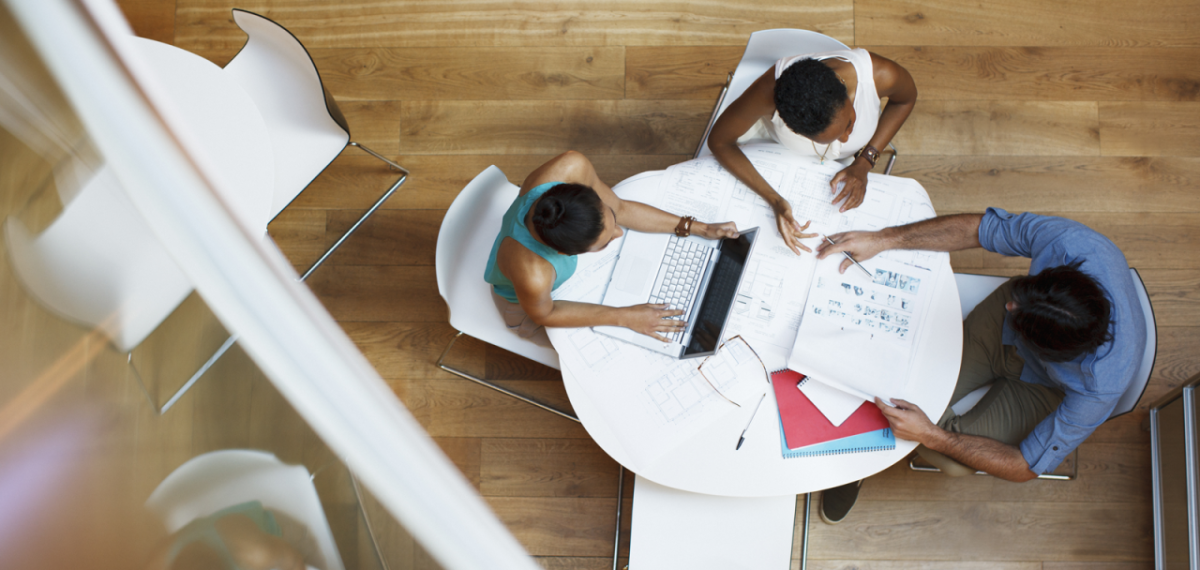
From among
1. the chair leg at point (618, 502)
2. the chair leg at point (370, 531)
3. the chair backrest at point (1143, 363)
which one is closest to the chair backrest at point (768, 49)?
the chair backrest at point (1143, 363)

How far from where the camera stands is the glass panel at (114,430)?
391mm

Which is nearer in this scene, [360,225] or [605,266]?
[605,266]

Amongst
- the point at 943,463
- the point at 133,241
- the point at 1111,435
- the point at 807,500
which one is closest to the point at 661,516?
the point at 807,500

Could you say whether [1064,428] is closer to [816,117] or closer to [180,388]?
[816,117]

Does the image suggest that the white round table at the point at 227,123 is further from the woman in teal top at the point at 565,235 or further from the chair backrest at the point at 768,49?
the chair backrest at the point at 768,49

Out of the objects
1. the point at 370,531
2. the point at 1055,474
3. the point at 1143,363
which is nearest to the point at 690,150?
the point at 1143,363

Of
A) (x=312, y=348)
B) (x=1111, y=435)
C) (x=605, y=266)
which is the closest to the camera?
(x=312, y=348)

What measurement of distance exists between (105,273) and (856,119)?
6.01ft

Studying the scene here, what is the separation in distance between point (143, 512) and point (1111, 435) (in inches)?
116

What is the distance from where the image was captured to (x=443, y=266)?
179 cm

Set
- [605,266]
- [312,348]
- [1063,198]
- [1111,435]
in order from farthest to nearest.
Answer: [1063,198]
[1111,435]
[605,266]
[312,348]

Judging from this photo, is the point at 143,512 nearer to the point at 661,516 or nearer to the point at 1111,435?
the point at 661,516

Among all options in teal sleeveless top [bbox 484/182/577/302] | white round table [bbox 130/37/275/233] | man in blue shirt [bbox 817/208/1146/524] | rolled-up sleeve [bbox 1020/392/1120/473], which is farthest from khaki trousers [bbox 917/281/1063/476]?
white round table [bbox 130/37/275/233]

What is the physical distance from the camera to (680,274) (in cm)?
175
